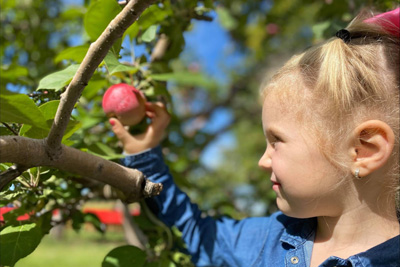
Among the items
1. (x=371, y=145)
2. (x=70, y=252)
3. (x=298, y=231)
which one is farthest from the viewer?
(x=70, y=252)

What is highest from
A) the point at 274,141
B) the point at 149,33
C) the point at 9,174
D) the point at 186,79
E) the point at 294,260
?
the point at 149,33

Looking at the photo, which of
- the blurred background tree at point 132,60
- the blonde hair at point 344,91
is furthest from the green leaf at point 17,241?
the blonde hair at point 344,91

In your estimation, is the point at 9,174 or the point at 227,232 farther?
the point at 227,232

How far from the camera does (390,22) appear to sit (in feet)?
2.81

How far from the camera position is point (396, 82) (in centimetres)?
80

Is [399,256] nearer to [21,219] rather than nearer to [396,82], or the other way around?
[396,82]

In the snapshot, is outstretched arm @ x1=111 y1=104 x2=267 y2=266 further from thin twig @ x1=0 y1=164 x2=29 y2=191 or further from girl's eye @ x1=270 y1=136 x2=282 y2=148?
thin twig @ x1=0 y1=164 x2=29 y2=191

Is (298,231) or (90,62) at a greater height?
(90,62)

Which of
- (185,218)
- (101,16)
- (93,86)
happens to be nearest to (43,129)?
(101,16)

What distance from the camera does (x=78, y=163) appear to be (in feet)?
2.23

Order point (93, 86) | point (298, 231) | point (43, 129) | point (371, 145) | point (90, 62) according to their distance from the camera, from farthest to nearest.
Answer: point (93, 86) < point (298, 231) < point (371, 145) < point (43, 129) < point (90, 62)

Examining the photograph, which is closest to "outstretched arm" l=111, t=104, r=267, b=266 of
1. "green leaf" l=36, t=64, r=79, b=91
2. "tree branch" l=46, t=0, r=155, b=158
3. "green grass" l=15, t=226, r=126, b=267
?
"green leaf" l=36, t=64, r=79, b=91

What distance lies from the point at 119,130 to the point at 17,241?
12.8 inches

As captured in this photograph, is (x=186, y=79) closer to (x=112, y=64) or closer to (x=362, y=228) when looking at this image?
(x=112, y=64)
